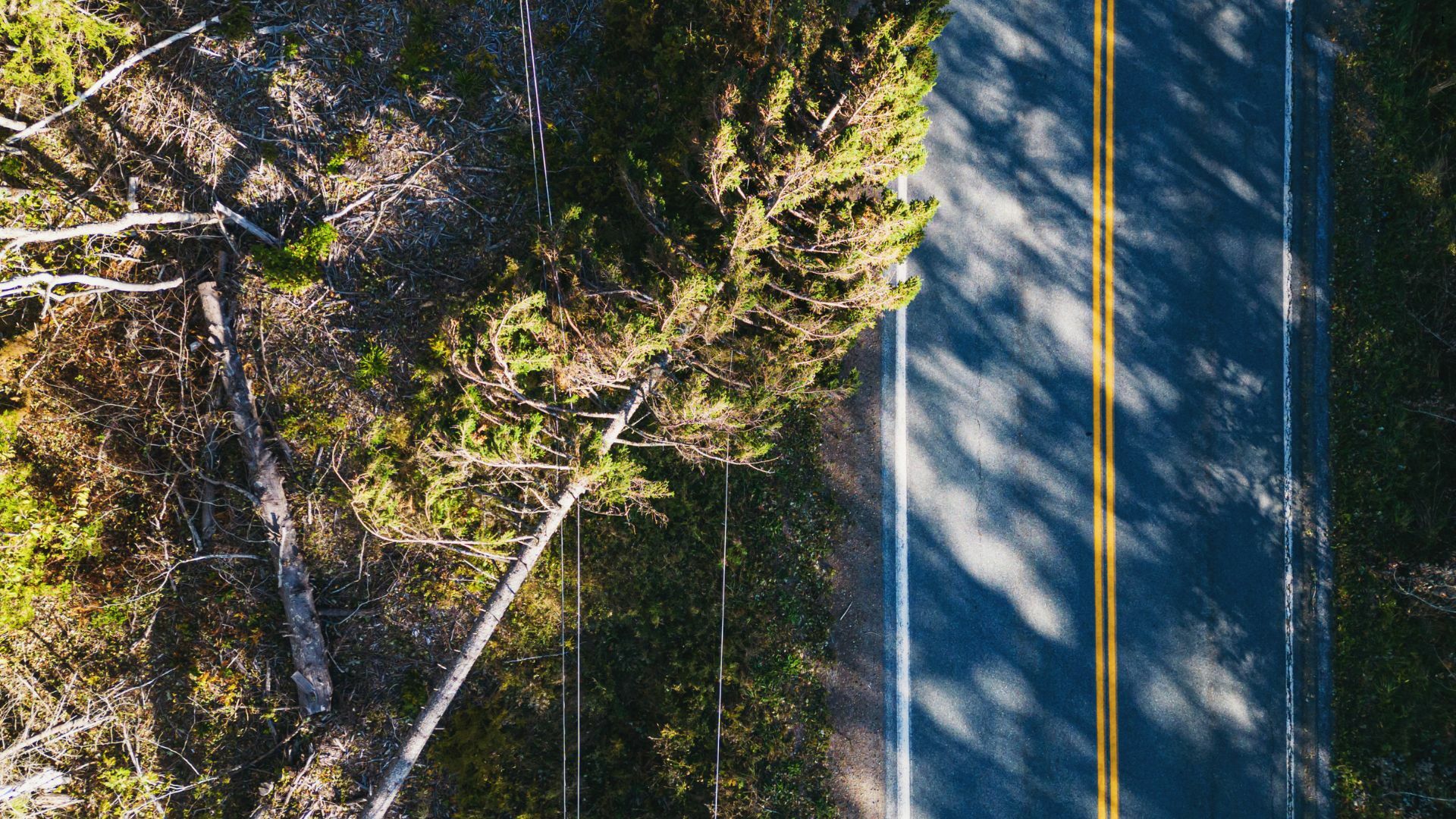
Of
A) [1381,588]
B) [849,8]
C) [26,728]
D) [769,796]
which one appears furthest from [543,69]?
[1381,588]

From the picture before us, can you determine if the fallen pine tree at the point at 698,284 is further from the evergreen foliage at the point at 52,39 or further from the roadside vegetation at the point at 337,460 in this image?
the evergreen foliage at the point at 52,39

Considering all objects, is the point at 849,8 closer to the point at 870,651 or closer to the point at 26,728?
the point at 870,651

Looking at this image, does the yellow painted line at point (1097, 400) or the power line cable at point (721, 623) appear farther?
the yellow painted line at point (1097, 400)

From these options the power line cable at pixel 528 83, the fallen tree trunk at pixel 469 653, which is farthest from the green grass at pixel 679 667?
the power line cable at pixel 528 83

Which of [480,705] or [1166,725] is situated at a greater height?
[1166,725]

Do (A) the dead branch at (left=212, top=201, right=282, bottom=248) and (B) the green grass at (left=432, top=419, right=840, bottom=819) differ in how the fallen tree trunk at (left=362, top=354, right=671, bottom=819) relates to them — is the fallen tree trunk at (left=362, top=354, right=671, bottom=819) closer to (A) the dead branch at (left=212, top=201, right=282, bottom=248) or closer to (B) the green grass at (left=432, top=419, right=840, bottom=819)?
(B) the green grass at (left=432, top=419, right=840, bottom=819)
